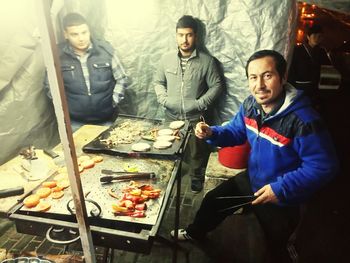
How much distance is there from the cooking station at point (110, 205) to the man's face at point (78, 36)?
2334mm

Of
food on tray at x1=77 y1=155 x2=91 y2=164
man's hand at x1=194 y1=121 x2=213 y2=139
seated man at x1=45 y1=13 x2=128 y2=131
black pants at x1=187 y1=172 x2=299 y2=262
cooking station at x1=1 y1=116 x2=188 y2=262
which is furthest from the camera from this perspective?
seated man at x1=45 y1=13 x2=128 y2=131

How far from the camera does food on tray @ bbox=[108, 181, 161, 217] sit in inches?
97.3

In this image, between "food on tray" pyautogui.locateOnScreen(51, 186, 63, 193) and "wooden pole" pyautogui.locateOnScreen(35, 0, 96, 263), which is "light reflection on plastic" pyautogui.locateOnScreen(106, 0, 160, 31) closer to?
"food on tray" pyautogui.locateOnScreen(51, 186, 63, 193)

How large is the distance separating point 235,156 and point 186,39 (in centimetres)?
226

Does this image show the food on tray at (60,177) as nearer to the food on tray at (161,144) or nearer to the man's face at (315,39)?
the food on tray at (161,144)

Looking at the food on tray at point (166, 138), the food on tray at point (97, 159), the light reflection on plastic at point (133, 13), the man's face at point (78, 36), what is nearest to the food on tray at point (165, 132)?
the food on tray at point (166, 138)

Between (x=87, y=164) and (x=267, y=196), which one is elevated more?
(x=87, y=164)

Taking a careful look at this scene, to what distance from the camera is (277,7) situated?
482 centimetres

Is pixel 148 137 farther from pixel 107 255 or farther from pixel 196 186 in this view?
pixel 196 186

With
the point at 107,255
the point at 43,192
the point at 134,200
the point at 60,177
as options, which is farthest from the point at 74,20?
the point at 107,255

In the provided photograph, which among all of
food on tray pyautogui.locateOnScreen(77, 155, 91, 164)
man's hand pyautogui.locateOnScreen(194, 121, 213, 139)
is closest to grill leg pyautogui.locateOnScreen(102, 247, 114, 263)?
food on tray pyautogui.locateOnScreen(77, 155, 91, 164)

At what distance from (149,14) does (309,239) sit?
4.80m

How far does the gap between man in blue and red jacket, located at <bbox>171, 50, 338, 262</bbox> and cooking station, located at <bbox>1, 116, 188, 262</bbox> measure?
98 centimetres

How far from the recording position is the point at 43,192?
2723mm
